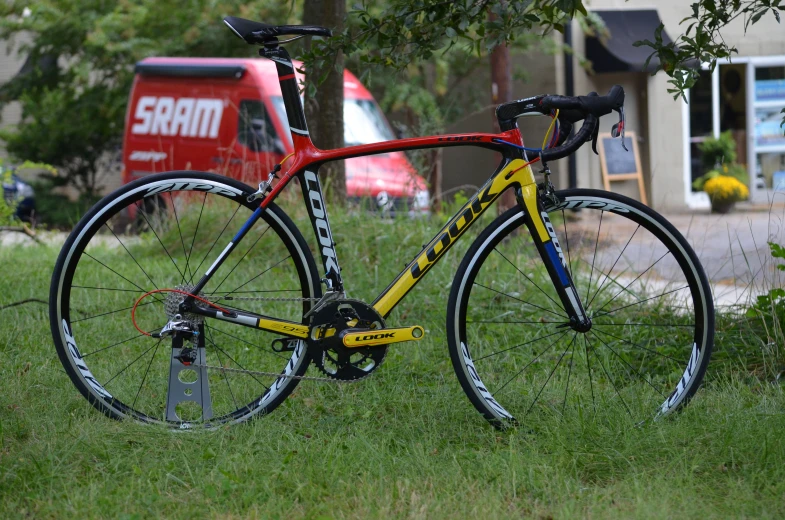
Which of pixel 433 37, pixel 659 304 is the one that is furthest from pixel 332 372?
pixel 659 304

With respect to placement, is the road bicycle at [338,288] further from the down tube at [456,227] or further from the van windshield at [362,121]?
the van windshield at [362,121]

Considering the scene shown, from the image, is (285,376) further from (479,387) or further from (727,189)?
(727,189)

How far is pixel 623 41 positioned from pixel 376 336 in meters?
13.2

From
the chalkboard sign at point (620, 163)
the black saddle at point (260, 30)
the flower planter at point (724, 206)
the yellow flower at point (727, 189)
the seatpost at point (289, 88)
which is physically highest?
the black saddle at point (260, 30)

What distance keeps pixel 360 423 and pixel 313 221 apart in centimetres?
76

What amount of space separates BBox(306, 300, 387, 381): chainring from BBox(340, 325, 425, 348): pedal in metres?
0.03

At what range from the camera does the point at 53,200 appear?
53.7ft

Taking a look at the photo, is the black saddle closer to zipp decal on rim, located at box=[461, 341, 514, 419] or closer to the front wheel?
the front wheel

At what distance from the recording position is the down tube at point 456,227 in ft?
11.0

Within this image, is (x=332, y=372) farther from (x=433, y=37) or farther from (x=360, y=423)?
(x=433, y=37)

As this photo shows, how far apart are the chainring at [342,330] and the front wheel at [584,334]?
11.1 inches

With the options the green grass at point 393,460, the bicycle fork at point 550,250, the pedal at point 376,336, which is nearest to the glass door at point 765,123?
the green grass at point 393,460

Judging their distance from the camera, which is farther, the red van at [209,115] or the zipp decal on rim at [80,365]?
the red van at [209,115]

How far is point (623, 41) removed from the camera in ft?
50.3
